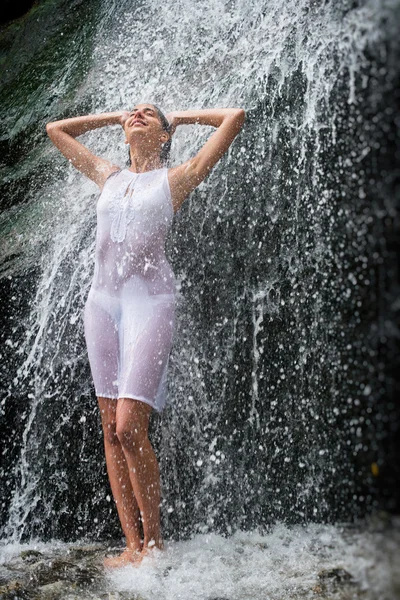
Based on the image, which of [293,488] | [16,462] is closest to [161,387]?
[293,488]

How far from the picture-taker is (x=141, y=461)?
2.76 m

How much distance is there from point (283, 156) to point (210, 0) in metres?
1.66

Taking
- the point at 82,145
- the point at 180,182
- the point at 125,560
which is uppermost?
the point at 82,145

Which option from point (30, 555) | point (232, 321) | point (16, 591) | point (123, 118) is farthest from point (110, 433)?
point (123, 118)

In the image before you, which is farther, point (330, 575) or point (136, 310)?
point (136, 310)

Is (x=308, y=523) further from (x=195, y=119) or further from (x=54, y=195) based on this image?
(x=54, y=195)

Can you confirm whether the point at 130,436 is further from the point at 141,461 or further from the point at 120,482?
the point at 120,482

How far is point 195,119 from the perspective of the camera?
10.4ft

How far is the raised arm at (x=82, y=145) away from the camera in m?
3.26

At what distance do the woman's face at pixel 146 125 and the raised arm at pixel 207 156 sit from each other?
0.83 feet

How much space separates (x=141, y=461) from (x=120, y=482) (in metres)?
0.21

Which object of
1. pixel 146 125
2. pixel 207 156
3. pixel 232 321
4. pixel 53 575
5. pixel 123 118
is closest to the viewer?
pixel 53 575

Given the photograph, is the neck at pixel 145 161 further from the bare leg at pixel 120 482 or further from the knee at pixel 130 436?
the knee at pixel 130 436

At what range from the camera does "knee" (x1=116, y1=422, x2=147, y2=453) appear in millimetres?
2727
